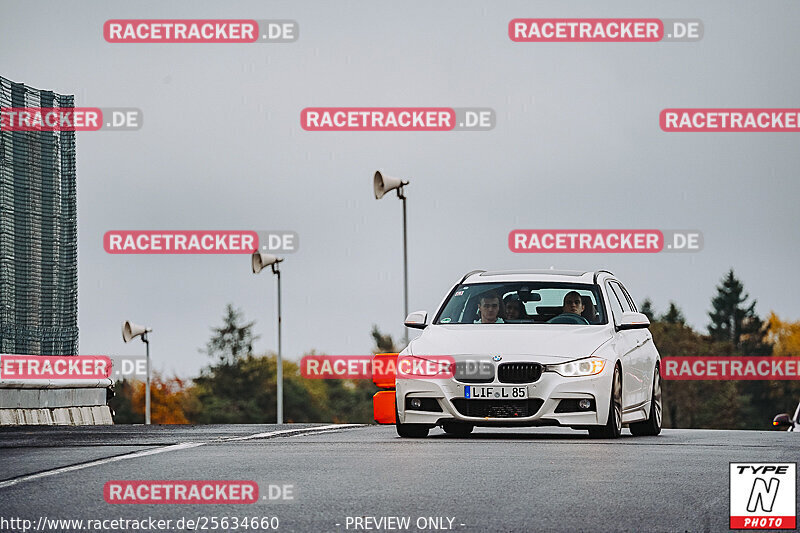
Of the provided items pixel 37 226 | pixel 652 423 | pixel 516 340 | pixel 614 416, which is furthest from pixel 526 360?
pixel 37 226

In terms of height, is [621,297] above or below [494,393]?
above

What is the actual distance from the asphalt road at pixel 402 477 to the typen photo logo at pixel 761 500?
0.45 ft

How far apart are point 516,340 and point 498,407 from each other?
70cm

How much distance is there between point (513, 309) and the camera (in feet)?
48.4

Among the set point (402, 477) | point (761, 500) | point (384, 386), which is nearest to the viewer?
point (761, 500)

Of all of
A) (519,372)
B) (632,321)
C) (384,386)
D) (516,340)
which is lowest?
(384,386)

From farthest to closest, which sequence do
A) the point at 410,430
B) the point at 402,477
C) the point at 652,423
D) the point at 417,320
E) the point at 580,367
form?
the point at 652,423
the point at 417,320
the point at 410,430
the point at 580,367
the point at 402,477

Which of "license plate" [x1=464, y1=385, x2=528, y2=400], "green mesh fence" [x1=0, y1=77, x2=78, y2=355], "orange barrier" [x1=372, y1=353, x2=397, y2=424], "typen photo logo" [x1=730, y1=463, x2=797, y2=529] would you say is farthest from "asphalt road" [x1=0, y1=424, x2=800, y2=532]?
"green mesh fence" [x1=0, y1=77, x2=78, y2=355]

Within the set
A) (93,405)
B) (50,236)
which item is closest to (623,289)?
(93,405)

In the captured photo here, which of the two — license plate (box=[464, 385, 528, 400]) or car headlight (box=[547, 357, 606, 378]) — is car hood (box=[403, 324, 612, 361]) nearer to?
car headlight (box=[547, 357, 606, 378])

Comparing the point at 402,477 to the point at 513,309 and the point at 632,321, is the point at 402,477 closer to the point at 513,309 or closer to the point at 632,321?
the point at 513,309

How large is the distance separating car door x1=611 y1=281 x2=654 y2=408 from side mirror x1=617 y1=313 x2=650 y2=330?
0.40 m

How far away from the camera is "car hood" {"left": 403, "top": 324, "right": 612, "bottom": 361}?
537 inches

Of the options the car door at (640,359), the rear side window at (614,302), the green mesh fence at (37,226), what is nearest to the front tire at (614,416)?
the car door at (640,359)
